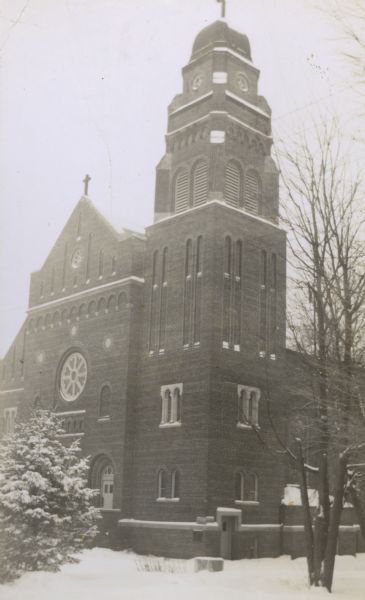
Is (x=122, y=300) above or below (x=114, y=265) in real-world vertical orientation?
below

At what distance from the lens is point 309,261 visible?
64.6ft

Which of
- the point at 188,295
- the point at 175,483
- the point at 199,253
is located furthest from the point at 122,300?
the point at 175,483

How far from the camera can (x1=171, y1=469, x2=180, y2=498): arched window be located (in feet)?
100

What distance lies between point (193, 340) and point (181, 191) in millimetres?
7610

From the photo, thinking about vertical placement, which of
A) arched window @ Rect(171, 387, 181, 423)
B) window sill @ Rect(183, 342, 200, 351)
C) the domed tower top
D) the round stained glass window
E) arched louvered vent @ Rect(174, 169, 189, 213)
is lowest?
arched window @ Rect(171, 387, 181, 423)

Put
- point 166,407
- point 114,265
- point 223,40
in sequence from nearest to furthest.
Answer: point 166,407 → point 223,40 → point 114,265

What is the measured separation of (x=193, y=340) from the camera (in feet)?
103

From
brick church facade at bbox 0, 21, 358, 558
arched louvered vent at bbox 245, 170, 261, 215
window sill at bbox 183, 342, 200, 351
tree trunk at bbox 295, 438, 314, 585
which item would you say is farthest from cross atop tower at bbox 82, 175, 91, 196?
tree trunk at bbox 295, 438, 314, 585

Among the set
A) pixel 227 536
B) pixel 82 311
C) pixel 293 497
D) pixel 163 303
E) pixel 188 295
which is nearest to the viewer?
pixel 227 536

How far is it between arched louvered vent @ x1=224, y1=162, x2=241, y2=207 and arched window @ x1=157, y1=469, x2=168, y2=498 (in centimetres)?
1224

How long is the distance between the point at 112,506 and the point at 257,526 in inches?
257

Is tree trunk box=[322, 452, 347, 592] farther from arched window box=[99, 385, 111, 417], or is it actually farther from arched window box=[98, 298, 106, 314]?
arched window box=[98, 298, 106, 314]

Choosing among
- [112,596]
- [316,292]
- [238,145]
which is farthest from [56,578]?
[238,145]

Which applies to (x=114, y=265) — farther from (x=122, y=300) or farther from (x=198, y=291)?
(x=198, y=291)
